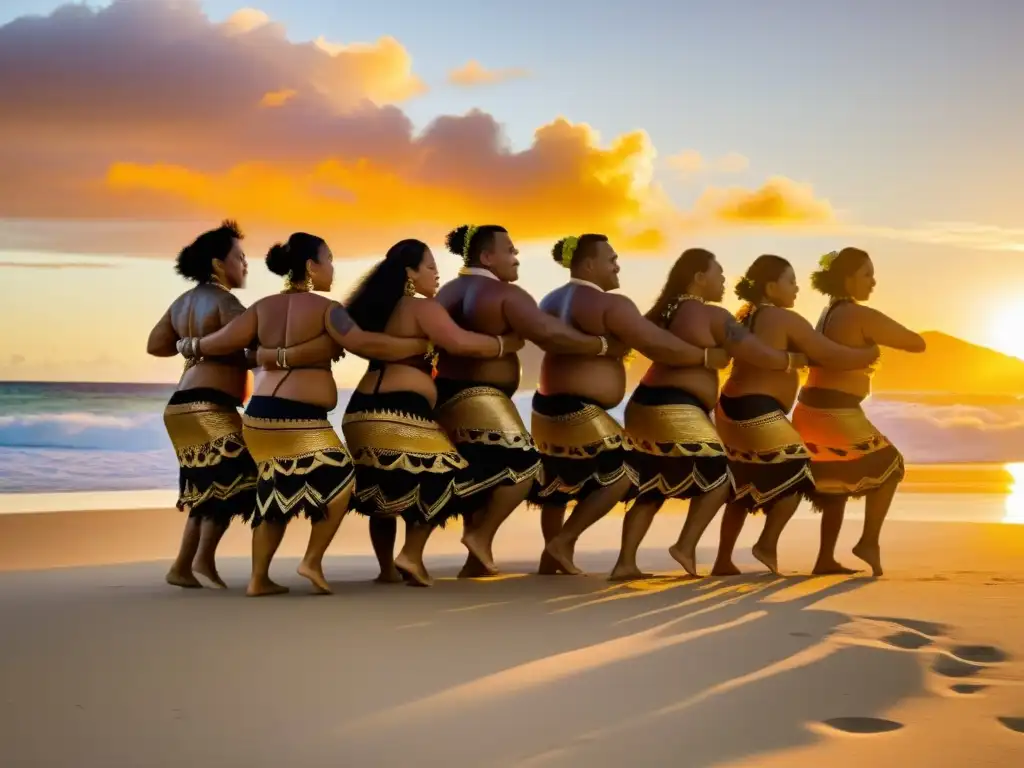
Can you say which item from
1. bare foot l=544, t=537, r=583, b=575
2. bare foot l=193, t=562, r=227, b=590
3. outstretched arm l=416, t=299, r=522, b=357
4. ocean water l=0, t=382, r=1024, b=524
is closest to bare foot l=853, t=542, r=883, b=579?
bare foot l=544, t=537, r=583, b=575

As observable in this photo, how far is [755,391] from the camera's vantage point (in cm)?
896

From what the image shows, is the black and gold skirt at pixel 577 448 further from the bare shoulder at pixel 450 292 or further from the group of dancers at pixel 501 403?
the bare shoulder at pixel 450 292

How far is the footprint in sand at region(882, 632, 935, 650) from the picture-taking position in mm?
6180

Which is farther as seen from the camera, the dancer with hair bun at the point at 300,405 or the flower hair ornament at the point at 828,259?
the flower hair ornament at the point at 828,259

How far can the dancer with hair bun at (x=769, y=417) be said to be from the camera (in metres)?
8.84

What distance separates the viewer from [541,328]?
325 inches

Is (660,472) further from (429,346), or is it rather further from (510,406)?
(429,346)

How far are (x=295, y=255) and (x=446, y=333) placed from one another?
898 mm

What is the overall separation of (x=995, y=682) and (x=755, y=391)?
3694 mm

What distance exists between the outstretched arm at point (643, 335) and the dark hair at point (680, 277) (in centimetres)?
34

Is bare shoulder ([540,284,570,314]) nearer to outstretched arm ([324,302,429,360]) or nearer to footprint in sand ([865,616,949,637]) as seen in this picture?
outstretched arm ([324,302,429,360])

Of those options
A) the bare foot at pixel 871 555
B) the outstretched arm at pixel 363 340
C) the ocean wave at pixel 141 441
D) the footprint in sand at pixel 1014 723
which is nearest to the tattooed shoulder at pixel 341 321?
the outstretched arm at pixel 363 340

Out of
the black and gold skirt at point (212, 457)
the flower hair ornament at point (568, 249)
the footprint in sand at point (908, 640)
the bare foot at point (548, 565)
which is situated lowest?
the bare foot at point (548, 565)

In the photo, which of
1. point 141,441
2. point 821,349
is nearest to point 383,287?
point 821,349
